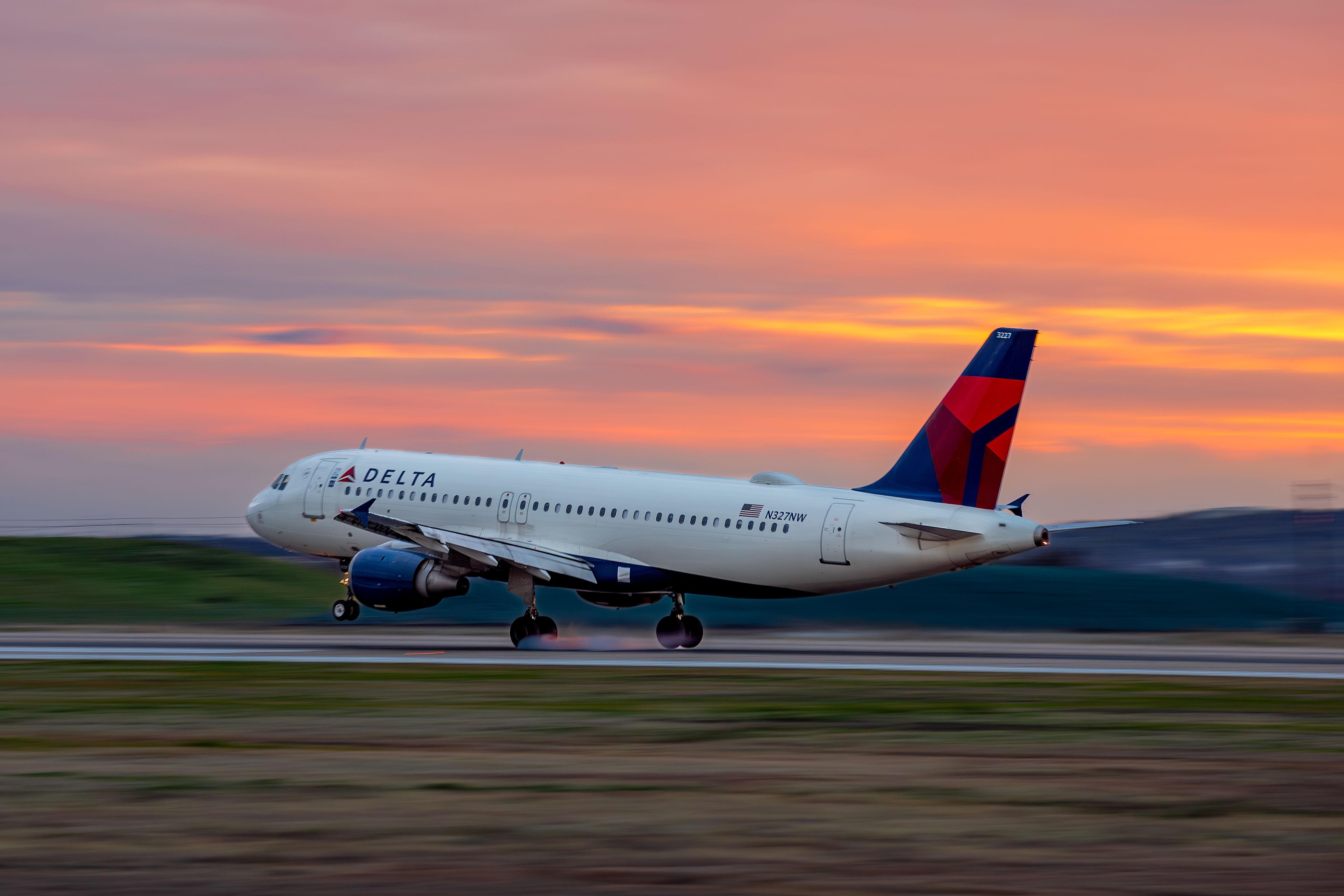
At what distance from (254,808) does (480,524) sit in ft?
90.9

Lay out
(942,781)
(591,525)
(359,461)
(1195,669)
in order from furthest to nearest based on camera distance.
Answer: (359,461) < (591,525) < (1195,669) < (942,781)

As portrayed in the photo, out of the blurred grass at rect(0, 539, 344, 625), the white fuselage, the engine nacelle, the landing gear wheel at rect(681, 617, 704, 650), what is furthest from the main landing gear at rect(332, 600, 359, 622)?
the blurred grass at rect(0, 539, 344, 625)

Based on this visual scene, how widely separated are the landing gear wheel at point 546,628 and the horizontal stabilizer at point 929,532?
Result: 9188 mm

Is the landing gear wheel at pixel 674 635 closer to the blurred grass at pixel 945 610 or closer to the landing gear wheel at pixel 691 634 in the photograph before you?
the landing gear wheel at pixel 691 634

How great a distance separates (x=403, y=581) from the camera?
40062 mm

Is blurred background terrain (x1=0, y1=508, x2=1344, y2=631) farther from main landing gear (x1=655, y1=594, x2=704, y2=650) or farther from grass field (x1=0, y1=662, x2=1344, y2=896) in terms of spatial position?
grass field (x1=0, y1=662, x2=1344, y2=896)

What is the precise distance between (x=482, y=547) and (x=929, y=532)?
11033 millimetres

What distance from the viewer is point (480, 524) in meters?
43.0

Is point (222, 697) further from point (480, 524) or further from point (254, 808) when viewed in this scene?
point (480, 524)

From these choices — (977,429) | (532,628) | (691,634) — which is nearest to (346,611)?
(532,628)

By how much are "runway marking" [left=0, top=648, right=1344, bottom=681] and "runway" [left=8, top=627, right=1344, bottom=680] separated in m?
0.07

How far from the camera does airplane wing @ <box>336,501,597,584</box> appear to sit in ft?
131

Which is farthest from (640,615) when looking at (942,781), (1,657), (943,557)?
(942,781)

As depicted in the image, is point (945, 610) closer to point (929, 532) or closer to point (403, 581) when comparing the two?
point (929, 532)
